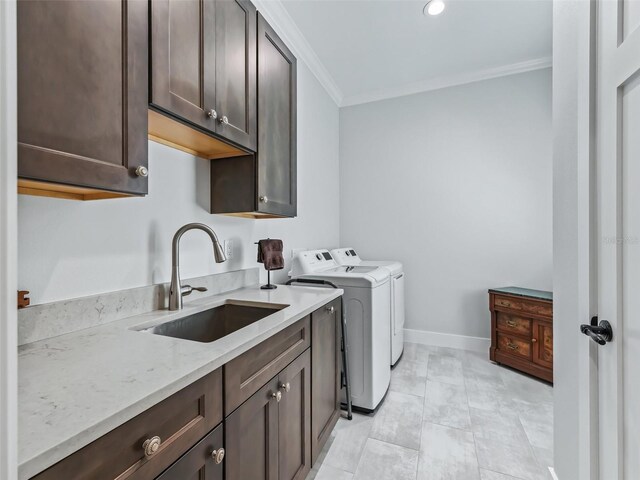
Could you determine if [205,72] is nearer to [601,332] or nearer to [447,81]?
[601,332]

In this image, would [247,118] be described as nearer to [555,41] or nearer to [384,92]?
[555,41]

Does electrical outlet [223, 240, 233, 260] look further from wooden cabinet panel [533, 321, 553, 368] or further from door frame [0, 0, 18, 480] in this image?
wooden cabinet panel [533, 321, 553, 368]

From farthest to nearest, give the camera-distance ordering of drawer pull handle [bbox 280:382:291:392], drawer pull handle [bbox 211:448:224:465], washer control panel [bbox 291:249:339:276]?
washer control panel [bbox 291:249:339:276], drawer pull handle [bbox 280:382:291:392], drawer pull handle [bbox 211:448:224:465]

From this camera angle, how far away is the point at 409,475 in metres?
1.51

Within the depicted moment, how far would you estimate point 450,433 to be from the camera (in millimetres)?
1829

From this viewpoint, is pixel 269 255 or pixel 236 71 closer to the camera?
pixel 236 71

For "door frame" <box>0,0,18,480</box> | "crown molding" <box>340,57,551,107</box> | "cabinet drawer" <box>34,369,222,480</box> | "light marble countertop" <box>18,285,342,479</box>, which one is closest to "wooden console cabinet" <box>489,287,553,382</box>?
"crown molding" <box>340,57,551,107</box>

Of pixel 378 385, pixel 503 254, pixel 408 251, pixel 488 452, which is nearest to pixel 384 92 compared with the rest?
pixel 408 251

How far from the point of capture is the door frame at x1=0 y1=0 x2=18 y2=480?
36 cm

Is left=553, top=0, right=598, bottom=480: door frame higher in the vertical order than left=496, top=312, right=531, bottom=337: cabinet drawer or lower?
higher

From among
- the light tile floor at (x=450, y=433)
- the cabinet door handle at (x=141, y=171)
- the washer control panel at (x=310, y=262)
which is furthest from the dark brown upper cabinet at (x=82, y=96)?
the light tile floor at (x=450, y=433)

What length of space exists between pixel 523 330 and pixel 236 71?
295cm

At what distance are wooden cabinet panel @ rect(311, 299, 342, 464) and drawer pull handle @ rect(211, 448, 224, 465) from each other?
2.20ft

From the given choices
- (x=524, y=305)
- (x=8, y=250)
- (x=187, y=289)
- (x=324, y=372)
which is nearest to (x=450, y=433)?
(x=324, y=372)
